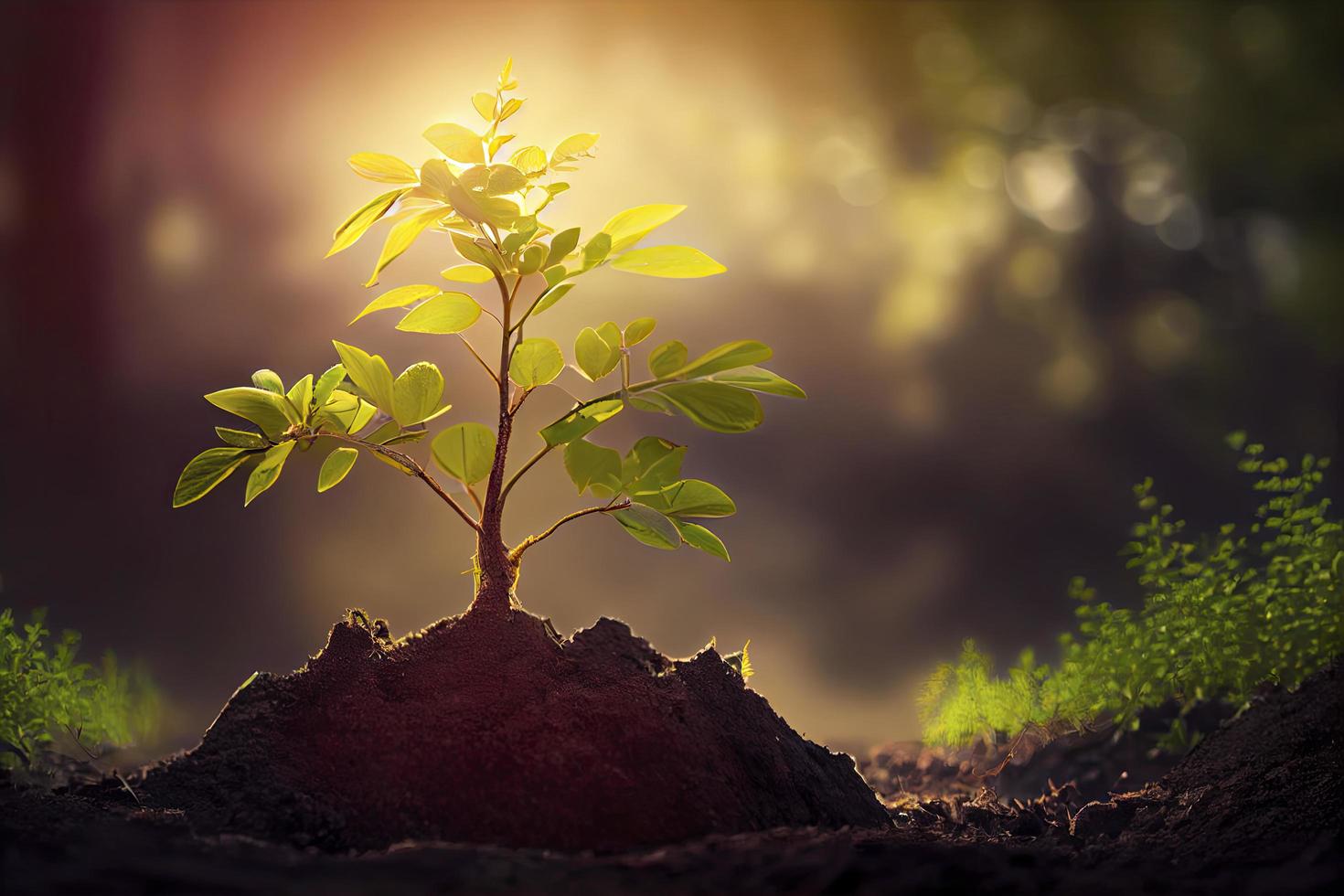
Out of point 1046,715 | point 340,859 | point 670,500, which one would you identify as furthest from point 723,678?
point 1046,715

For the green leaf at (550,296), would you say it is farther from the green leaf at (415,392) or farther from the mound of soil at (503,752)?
the mound of soil at (503,752)

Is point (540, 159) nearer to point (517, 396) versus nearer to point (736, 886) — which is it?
point (517, 396)

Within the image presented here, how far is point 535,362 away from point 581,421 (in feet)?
0.48

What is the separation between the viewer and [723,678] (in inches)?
68.7

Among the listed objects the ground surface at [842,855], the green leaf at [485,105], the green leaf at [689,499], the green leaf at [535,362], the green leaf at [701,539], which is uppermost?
the green leaf at [485,105]

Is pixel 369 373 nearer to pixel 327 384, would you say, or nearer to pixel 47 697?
pixel 327 384

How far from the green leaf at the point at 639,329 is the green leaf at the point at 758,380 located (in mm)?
173

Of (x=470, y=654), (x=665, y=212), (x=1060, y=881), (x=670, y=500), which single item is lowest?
(x=1060, y=881)

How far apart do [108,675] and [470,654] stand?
138 centimetres

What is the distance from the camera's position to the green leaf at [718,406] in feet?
5.17

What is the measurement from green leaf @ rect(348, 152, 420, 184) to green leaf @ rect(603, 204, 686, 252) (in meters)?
0.37

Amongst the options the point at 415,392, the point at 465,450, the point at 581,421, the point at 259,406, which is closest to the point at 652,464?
the point at 581,421

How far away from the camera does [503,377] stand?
1.68 m

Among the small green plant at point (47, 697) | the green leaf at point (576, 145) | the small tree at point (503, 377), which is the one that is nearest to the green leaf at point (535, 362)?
the small tree at point (503, 377)
